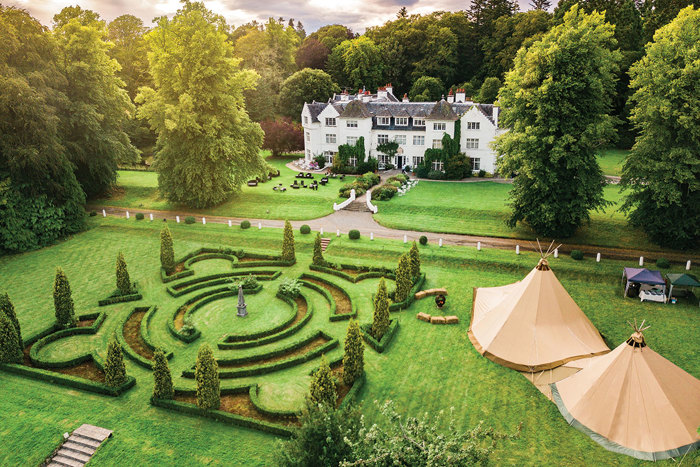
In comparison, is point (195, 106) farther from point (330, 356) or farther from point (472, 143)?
point (472, 143)

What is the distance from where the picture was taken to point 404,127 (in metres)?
68.8

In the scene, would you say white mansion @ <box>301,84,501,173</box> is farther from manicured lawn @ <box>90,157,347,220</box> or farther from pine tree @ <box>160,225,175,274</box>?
pine tree @ <box>160,225,175,274</box>

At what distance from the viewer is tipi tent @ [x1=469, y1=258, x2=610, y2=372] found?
24906mm

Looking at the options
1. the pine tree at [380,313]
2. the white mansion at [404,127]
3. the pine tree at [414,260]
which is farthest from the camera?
the white mansion at [404,127]

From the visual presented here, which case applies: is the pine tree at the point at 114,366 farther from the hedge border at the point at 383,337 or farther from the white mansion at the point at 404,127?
the white mansion at the point at 404,127

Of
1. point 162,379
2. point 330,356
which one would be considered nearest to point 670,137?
point 330,356

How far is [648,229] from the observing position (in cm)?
3925

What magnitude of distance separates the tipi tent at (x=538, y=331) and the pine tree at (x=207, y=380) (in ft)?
47.8

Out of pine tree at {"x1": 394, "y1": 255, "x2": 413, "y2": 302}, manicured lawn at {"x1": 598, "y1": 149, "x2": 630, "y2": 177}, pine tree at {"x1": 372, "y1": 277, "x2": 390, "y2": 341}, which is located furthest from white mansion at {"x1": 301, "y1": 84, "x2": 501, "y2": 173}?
pine tree at {"x1": 372, "y1": 277, "x2": 390, "y2": 341}

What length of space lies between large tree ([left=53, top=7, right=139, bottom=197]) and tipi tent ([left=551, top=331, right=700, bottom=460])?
5078 centimetres

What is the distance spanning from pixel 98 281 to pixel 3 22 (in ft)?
84.9

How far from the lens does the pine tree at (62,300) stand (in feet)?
94.4

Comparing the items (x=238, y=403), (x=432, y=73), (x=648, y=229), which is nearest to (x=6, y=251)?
(x=238, y=403)

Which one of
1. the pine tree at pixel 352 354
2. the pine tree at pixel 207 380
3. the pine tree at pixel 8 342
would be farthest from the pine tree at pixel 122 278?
the pine tree at pixel 352 354
